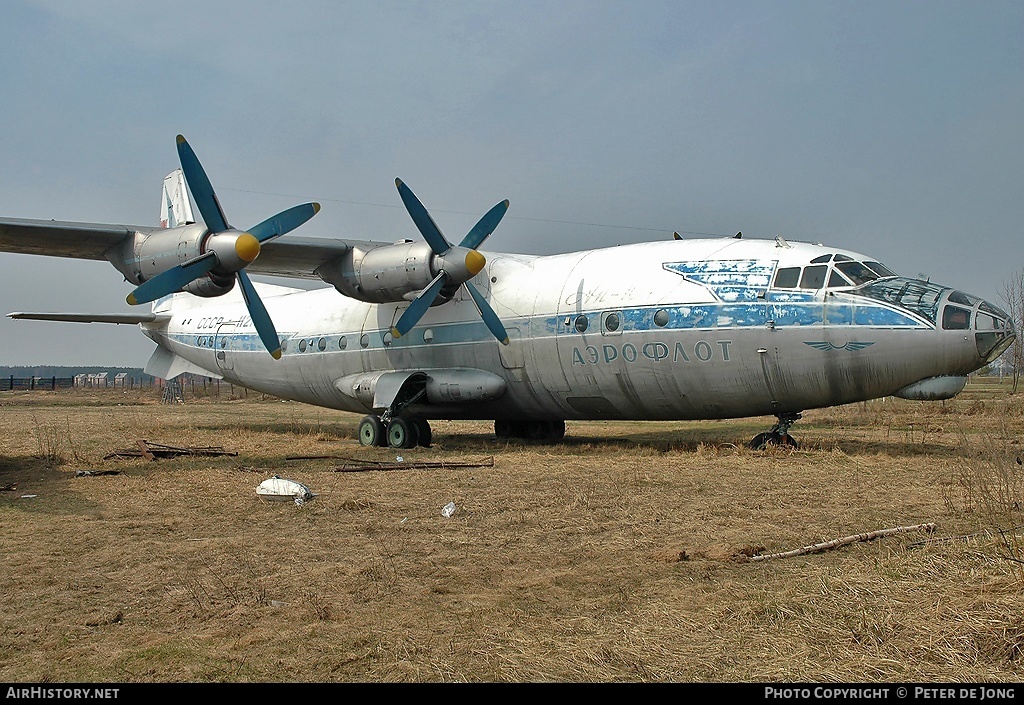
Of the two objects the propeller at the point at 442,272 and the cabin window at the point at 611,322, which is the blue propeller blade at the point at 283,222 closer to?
the propeller at the point at 442,272

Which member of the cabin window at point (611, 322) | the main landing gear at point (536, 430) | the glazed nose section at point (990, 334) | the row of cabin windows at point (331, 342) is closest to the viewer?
the glazed nose section at point (990, 334)

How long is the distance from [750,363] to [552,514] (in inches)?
253

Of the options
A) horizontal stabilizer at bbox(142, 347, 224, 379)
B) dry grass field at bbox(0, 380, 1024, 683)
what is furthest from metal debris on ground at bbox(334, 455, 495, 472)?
horizontal stabilizer at bbox(142, 347, 224, 379)

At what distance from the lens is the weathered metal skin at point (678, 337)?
12836 millimetres

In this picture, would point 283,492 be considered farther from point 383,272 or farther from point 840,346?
point 840,346

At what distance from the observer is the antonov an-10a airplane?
13.1 m

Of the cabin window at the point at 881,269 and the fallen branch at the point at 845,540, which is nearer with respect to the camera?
the fallen branch at the point at 845,540

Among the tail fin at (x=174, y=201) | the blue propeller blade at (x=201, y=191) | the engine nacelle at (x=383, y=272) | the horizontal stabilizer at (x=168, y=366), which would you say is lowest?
the horizontal stabilizer at (x=168, y=366)

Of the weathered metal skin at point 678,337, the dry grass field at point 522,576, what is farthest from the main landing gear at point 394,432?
the dry grass field at point 522,576

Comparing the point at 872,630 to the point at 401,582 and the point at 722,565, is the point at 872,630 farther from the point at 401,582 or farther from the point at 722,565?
the point at 401,582

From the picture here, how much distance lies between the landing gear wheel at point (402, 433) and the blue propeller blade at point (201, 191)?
579cm

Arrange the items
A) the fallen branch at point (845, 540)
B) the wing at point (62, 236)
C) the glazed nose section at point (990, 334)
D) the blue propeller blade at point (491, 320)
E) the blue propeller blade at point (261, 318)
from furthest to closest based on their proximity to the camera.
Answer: the blue propeller blade at point (491, 320) < the blue propeller blade at point (261, 318) < the wing at point (62, 236) < the glazed nose section at point (990, 334) < the fallen branch at point (845, 540)

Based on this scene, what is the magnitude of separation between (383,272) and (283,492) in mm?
8192
